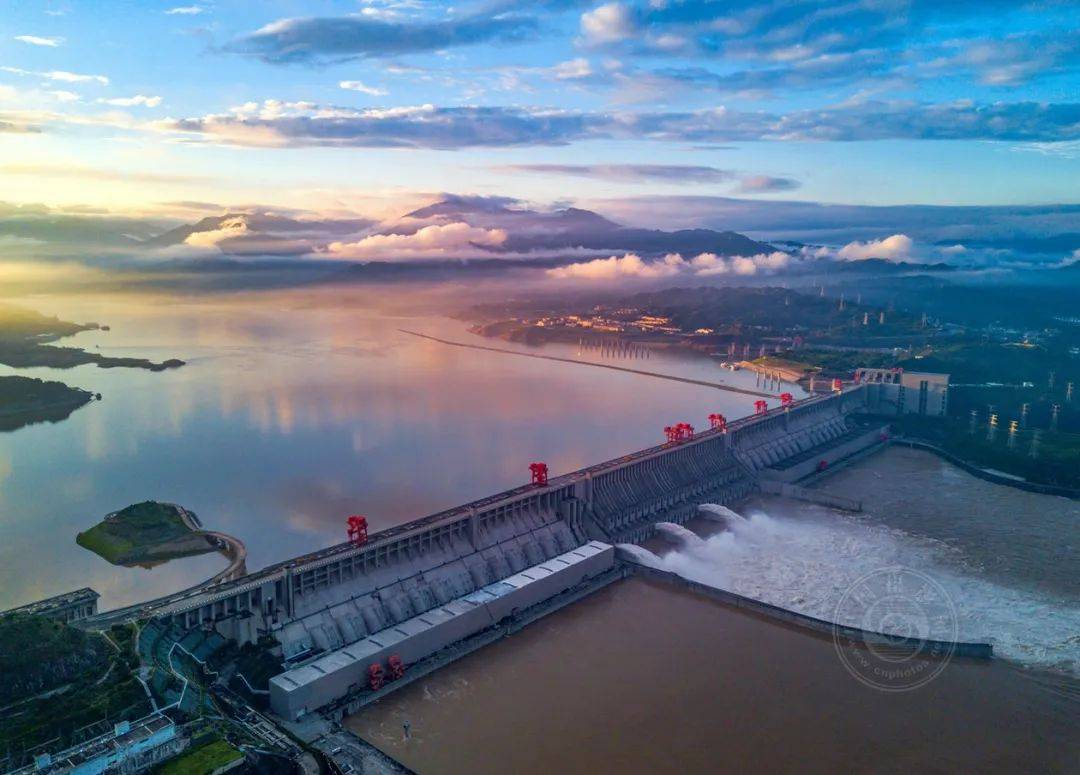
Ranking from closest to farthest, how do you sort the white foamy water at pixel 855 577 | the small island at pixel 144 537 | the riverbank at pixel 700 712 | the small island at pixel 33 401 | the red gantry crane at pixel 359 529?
the riverbank at pixel 700 712
the white foamy water at pixel 855 577
the red gantry crane at pixel 359 529
the small island at pixel 144 537
the small island at pixel 33 401

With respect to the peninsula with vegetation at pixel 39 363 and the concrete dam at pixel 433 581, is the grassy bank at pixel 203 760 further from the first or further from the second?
the peninsula with vegetation at pixel 39 363

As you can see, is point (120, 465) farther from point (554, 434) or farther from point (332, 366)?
point (332, 366)

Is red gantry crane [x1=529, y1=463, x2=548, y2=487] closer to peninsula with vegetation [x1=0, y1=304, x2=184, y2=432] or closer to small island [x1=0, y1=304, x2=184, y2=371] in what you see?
peninsula with vegetation [x1=0, y1=304, x2=184, y2=432]

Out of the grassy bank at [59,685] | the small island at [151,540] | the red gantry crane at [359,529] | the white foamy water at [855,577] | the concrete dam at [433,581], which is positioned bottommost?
the small island at [151,540]

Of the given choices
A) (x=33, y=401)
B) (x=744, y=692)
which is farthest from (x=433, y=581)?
(x=33, y=401)

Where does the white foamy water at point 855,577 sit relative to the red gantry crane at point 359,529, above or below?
below

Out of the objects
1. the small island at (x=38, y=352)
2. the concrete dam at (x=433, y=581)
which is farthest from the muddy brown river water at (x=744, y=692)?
the small island at (x=38, y=352)

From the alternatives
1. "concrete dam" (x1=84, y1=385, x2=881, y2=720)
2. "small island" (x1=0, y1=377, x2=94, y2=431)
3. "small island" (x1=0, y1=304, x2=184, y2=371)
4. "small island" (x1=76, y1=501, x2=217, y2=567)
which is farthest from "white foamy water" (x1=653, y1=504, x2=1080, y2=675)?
"small island" (x1=0, y1=304, x2=184, y2=371)
